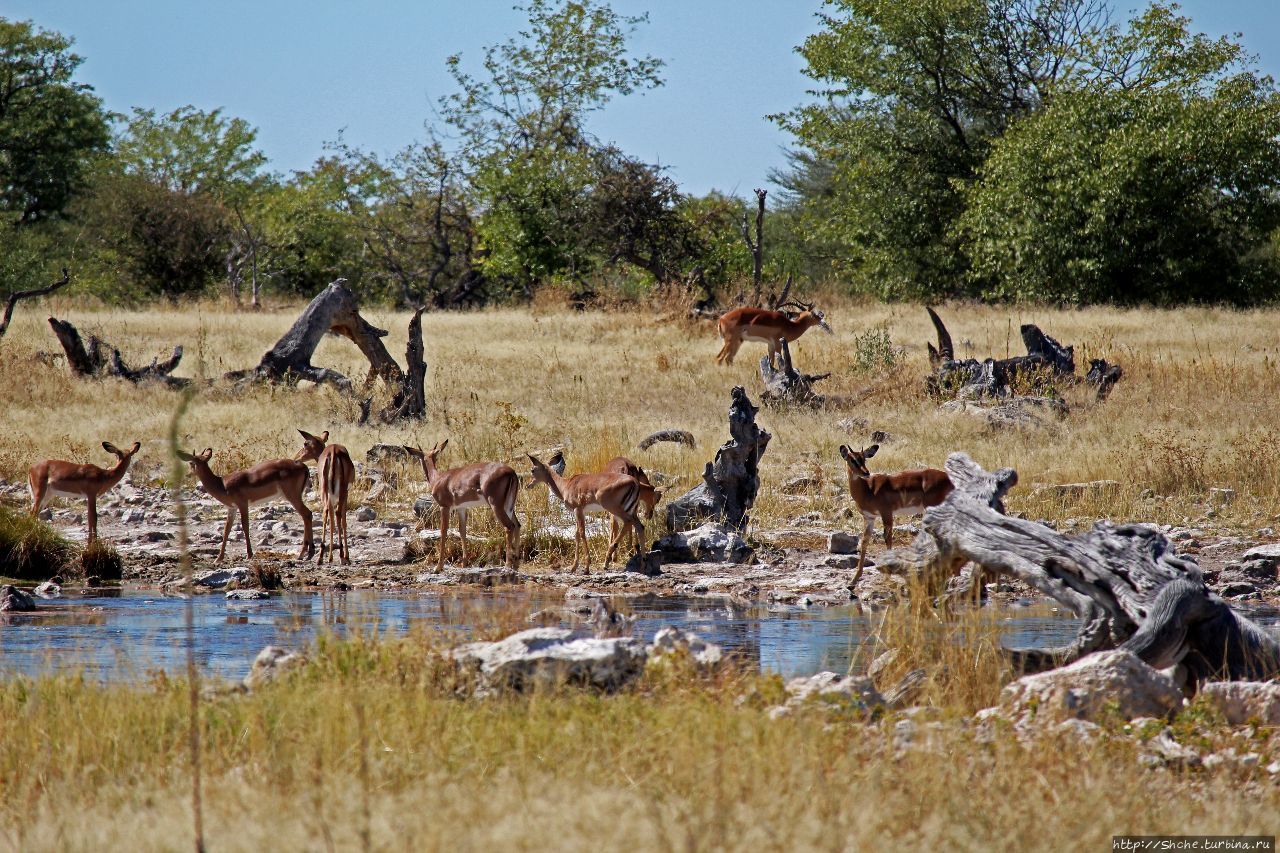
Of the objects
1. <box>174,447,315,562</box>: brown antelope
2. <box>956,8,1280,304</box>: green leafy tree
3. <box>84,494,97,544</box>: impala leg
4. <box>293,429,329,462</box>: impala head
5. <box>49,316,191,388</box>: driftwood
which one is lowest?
<box>84,494,97,544</box>: impala leg

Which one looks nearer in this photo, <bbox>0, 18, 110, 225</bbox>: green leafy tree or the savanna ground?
the savanna ground

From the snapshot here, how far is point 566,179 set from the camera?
42.7 m

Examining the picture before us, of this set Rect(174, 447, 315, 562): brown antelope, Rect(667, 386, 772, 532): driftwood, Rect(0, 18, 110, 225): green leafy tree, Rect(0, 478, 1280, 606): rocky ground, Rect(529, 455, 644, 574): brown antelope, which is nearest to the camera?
Rect(0, 478, 1280, 606): rocky ground

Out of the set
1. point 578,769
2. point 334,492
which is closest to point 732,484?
point 334,492

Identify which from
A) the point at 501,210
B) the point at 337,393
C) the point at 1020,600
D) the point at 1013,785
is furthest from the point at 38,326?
the point at 1013,785

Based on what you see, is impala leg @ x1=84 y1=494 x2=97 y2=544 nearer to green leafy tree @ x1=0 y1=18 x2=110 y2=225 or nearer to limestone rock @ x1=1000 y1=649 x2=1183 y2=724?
limestone rock @ x1=1000 y1=649 x2=1183 y2=724

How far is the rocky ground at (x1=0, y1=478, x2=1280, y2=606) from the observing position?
10.2 m

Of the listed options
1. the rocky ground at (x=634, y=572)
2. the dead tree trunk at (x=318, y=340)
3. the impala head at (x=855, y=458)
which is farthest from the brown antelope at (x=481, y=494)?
the dead tree trunk at (x=318, y=340)

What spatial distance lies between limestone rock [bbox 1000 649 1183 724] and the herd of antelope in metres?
4.49

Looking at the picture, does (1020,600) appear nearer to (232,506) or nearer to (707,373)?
(232,506)

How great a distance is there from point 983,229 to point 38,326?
76.4 feet

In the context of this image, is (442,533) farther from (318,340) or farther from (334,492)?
(318,340)

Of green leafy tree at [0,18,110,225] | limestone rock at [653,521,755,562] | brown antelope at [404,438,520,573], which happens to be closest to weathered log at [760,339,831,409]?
limestone rock at [653,521,755,562]

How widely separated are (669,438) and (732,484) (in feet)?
12.1
